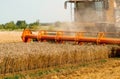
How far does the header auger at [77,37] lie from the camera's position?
1401 centimetres

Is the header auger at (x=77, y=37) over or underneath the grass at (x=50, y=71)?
over

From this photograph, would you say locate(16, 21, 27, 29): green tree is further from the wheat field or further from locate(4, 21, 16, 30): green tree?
the wheat field

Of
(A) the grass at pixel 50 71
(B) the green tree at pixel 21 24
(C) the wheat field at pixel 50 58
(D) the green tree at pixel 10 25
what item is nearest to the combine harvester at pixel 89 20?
(C) the wheat field at pixel 50 58

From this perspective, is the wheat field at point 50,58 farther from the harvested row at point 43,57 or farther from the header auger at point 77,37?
the header auger at point 77,37

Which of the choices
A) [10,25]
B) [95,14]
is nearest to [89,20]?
[95,14]

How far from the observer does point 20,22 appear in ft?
231

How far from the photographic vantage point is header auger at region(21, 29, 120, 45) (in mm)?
14005

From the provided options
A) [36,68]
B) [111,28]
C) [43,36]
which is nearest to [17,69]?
[36,68]

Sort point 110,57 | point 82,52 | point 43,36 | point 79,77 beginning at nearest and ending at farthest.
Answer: point 79,77, point 82,52, point 110,57, point 43,36

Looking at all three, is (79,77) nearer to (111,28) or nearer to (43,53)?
(43,53)

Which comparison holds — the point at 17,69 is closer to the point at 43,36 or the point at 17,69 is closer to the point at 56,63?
the point at 56,63

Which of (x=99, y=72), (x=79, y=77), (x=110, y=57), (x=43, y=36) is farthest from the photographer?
(x=43, y=36)

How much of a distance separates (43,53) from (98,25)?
671cm

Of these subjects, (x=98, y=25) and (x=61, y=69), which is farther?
(x=98, y=25)
